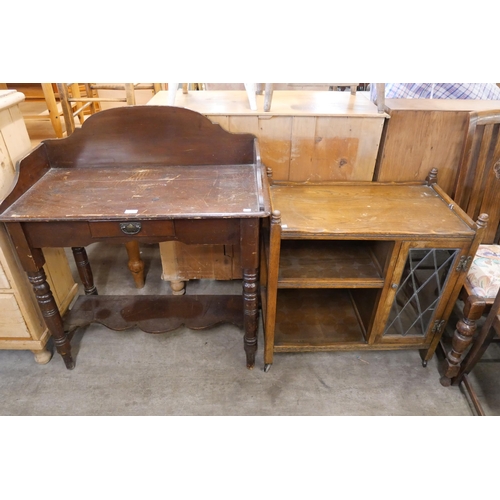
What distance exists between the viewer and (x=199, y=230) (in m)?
1.34

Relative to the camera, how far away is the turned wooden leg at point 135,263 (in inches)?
83.4

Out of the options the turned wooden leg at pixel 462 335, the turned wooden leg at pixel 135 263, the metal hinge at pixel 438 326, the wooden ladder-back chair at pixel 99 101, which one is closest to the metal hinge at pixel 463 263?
the turned wooden leg at pixel 462 335

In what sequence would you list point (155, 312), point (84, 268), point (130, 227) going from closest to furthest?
point (130, 227) < point (155, 312) < point (84, 268)

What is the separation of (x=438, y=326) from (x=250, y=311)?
2.76ft

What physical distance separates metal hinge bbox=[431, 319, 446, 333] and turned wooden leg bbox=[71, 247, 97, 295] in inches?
69.4

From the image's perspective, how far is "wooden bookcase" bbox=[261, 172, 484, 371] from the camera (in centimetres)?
142

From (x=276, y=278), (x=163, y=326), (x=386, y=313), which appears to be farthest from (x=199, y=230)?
(x=386, y=313)

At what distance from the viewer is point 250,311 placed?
5.16ft

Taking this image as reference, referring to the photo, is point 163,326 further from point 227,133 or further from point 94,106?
point 94,106

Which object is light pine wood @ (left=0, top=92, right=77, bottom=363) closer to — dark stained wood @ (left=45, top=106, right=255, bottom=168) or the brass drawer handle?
dark stained wood @ (left=45, top=106, right=255, bottom=168)

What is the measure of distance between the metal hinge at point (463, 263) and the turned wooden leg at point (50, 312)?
→ 5.38 feet

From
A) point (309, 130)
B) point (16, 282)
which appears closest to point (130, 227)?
point (16, 282)

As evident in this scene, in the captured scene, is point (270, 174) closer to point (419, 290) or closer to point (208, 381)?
point (419, 290)

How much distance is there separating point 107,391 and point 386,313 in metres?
1.28
